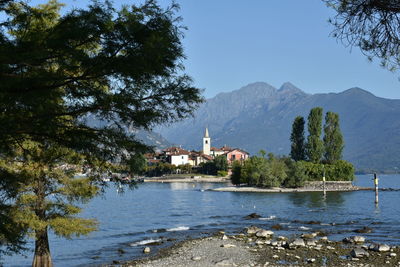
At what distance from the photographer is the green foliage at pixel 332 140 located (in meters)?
102

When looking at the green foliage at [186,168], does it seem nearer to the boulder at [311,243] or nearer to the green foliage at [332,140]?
the green foliage at [332,140]

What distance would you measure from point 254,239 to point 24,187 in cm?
1769

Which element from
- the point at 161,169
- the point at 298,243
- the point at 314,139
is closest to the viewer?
the point at 298,243

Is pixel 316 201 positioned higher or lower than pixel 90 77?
lower

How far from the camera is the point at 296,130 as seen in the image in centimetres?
10225

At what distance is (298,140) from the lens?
339ft

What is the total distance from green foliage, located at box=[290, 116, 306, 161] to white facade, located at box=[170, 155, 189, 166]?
8739 cm

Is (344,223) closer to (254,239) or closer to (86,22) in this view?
(254,239)

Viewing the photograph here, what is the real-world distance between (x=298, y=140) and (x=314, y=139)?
4.99 m

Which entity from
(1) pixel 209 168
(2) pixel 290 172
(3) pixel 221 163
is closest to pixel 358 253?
(2) pixel 290 172

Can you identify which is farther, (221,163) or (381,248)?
(221,163)

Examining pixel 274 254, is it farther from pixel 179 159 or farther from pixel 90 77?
pixel 179 159

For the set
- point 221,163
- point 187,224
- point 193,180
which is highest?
point 221,163

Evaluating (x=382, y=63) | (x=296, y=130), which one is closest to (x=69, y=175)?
(x=382, y=63)
